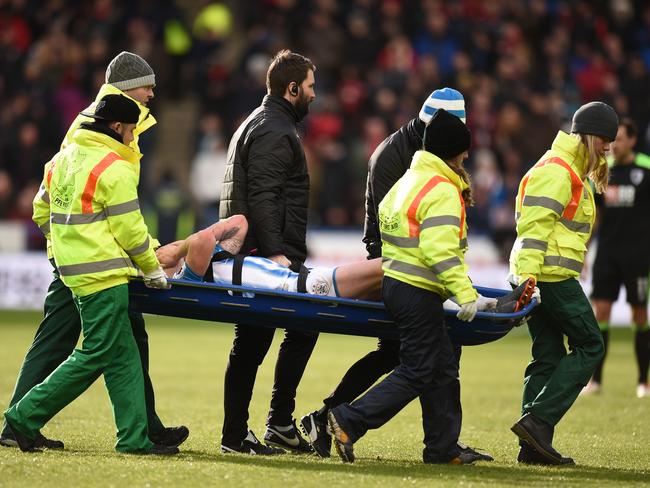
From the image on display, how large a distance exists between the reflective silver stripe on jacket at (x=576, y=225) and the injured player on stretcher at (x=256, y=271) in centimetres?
70

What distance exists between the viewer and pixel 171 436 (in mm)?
7855

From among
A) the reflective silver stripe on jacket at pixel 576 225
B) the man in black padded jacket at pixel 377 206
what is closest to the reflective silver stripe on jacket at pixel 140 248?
the man in black padded jacket at pixel 377 206

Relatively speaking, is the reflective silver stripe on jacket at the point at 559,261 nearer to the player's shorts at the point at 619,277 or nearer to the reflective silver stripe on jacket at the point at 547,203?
the reflective silver stripe on jacket at the point at 547,203

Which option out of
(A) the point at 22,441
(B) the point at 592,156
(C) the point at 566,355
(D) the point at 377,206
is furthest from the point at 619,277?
(A) the point at 22,441

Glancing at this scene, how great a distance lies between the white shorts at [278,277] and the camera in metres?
7.55

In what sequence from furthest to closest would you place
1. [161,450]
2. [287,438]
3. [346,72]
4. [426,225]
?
[346,72] → [287,438] → [161,450] → [426,225]

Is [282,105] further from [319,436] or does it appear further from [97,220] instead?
[319,436]

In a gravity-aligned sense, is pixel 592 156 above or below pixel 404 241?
above

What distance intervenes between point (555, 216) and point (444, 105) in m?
0.95

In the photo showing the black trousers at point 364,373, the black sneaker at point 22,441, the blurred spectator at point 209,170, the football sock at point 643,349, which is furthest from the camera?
the blurred spectator at point 209,170

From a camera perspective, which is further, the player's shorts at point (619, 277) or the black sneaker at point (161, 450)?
the player's shorts at point (619, 277)

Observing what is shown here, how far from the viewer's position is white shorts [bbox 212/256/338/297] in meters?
7.55

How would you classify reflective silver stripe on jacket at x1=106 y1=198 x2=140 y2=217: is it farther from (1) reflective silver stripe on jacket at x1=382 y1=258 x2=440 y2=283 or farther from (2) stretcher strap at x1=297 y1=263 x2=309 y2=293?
(1) reflective silver stripe on jacket at x1=382 y1=258 x2=440 y2=283

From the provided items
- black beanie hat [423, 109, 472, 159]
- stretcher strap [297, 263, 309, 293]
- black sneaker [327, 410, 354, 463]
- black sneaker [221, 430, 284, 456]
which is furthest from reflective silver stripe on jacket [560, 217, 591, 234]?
black sneaker [221, 430, 284, 456]
